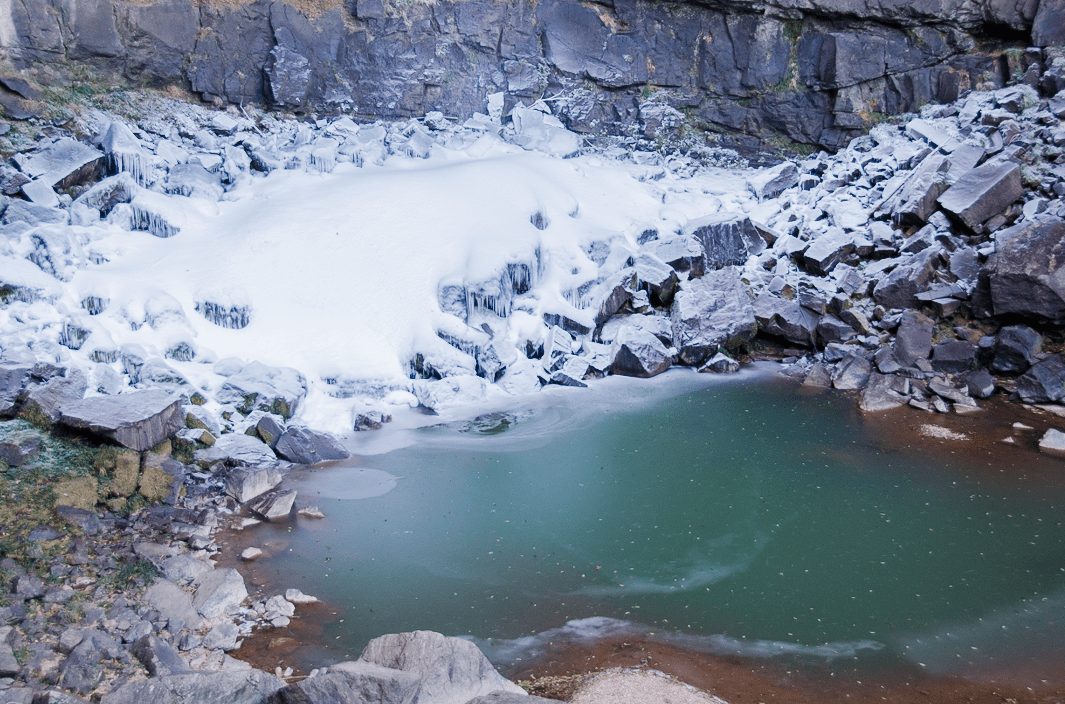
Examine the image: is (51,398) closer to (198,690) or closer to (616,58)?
(198,690)

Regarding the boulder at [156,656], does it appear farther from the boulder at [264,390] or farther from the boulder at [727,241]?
the boulder at [727,241]

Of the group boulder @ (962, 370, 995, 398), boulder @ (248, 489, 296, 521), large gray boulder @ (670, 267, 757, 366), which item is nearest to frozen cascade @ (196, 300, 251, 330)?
boulder @ (248, 489, 296, 521)

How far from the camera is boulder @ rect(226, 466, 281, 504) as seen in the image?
760 cm

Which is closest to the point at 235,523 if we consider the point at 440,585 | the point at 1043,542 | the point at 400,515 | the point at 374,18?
the point at 400,515

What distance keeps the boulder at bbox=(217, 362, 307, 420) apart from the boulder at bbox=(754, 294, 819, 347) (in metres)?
7.00

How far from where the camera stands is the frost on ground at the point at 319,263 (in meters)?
9.83

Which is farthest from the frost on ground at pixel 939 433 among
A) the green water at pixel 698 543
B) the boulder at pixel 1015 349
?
the boulder at pixel 1015 349

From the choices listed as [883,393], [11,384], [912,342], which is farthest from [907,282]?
[11,384]

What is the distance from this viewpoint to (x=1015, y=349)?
10.3m

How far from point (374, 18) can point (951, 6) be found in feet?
39.4

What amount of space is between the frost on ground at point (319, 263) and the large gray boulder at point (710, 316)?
0.77 meters

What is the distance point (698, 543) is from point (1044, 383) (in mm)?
6032

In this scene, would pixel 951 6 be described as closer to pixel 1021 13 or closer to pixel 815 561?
pixel 1021 13

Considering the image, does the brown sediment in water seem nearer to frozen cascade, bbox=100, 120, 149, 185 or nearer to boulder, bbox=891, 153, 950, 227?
frozen cascade, bbox=100, 120, 149, 185
